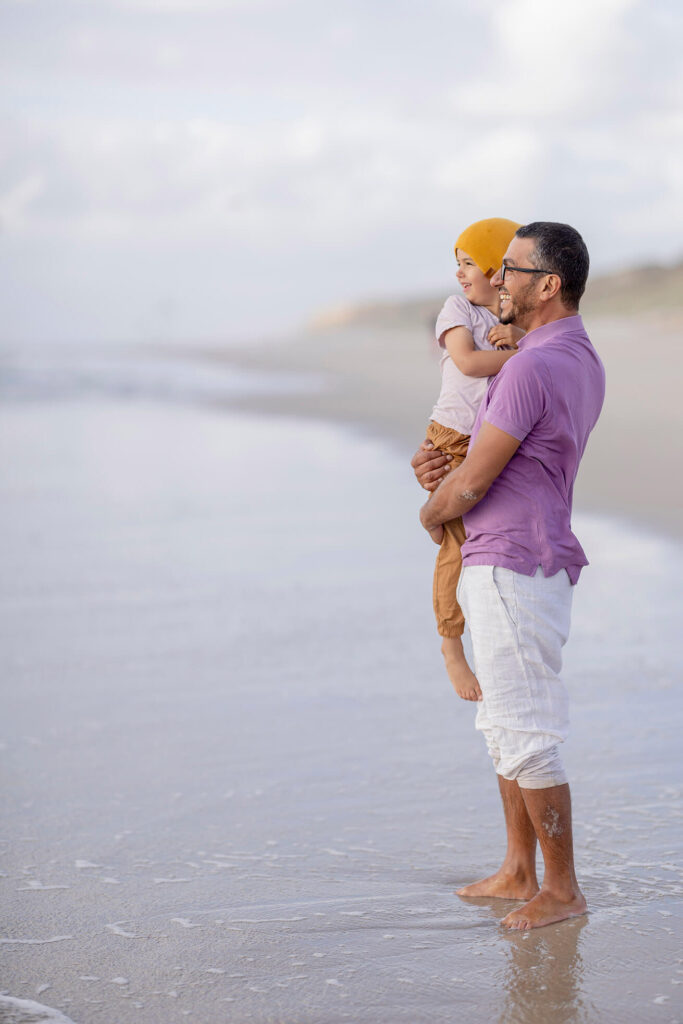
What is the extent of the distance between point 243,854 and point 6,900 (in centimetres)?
64

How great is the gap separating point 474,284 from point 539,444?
53 centimetres

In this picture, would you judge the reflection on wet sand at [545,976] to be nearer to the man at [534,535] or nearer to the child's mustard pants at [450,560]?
the man at [534,535]

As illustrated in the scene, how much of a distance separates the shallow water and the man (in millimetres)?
308

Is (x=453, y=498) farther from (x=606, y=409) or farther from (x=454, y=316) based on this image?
(x=606, y=409)

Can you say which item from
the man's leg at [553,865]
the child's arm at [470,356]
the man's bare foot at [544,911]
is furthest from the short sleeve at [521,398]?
the man's bare foot at [544,911]

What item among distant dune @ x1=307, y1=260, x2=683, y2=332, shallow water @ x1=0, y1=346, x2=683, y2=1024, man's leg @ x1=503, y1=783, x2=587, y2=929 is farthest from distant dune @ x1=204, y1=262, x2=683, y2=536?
distant dune @ x1=307, y1=260, x2=683, y2=332

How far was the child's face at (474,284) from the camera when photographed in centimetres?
315

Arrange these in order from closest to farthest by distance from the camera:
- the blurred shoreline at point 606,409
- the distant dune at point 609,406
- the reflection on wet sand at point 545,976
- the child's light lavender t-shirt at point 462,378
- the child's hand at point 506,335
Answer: the reflection on wet sand at point 545,976
the child's hand at point 506,335
the child's light lavender t-shirt at point 462,378
the blurred shoreline at point 606,409
the distant dune at point 609,406

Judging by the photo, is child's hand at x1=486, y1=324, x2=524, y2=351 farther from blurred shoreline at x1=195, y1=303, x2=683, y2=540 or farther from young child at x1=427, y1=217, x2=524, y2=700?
blurred shoreline at x1=195, y1=303, x2=683, y2=540

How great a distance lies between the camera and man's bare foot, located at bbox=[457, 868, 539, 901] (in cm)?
309

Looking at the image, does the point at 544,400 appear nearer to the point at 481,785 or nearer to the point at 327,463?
the point at 481,785

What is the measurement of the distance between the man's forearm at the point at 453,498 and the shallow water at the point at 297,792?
38.0 inches

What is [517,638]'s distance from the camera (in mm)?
2883

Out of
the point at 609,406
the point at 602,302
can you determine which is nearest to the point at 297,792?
the point at 609,406
